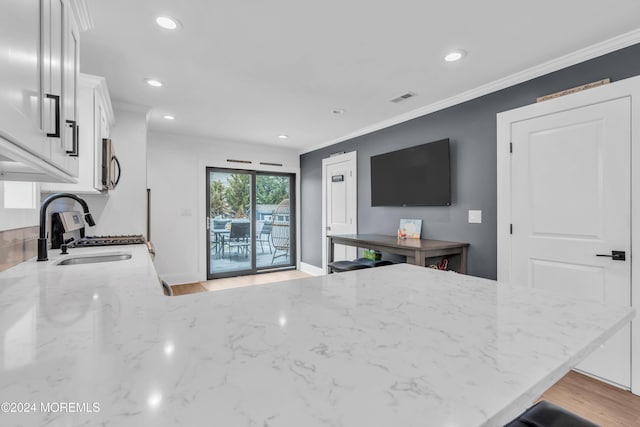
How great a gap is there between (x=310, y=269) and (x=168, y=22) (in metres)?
4.37

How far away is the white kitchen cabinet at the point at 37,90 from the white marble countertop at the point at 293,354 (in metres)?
0.44

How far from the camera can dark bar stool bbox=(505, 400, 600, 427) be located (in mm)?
768

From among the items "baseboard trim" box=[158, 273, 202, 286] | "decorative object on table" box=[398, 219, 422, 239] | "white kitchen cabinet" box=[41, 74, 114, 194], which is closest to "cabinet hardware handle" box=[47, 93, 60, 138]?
"white kitchen cabinet" box=[41, 74, 114, 194]

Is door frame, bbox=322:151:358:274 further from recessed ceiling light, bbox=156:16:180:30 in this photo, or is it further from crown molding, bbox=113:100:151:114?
recessed ceiling light, bbox=156:16:180:30

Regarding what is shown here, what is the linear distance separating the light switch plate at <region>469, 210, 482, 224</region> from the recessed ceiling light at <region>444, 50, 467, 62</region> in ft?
4.58

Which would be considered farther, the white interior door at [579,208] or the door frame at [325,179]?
the door frame at [325,179]

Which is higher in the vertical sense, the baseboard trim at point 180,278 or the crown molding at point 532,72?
the crown molding at point 532,72

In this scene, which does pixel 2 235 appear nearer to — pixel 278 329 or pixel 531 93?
pixel 278 329

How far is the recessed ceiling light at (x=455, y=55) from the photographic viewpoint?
89.3 inches

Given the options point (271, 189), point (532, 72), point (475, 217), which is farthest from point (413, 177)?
point (271, 189)

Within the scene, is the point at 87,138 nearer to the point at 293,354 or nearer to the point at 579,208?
the point at 293,354

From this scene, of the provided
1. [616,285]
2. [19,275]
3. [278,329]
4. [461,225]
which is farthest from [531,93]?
[19,275]

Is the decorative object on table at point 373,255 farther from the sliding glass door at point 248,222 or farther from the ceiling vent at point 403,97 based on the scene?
the sliding glass door at point 248,222

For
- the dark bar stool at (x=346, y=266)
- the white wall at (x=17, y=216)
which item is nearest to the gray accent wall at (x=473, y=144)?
the dark bar stool at (x=346, y=266)
